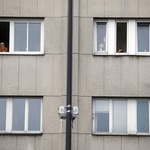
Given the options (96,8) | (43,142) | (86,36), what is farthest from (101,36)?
(43,142)

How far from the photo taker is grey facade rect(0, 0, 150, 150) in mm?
20844

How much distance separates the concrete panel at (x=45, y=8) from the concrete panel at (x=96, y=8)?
1.40 metres

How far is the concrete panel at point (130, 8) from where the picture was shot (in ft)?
70.5

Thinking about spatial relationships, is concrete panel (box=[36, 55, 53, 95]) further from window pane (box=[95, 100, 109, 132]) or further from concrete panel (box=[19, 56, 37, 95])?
window pane (box=[95, 100, 109, 132])

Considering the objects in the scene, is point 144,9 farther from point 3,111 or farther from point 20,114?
point 3,111

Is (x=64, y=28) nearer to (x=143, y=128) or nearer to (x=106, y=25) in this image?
(x=106, y=25)

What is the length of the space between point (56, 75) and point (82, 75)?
94 cm

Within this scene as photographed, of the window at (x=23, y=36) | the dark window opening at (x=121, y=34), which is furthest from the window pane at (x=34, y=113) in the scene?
the dark window opening at (x=121, y=34)

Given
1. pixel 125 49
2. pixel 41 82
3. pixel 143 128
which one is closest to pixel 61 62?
pixel 41 82

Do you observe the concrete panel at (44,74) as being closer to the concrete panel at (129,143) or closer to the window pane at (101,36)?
the window pane at (101,36)

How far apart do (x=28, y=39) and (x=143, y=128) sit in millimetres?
5355

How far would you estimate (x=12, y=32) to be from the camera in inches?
859

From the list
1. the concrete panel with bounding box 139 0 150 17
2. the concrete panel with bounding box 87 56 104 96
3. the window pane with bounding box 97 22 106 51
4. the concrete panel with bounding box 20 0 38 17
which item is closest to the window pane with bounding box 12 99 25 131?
the concrete panel with bounding box 87 56 104 96

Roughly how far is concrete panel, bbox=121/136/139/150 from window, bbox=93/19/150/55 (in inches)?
123
